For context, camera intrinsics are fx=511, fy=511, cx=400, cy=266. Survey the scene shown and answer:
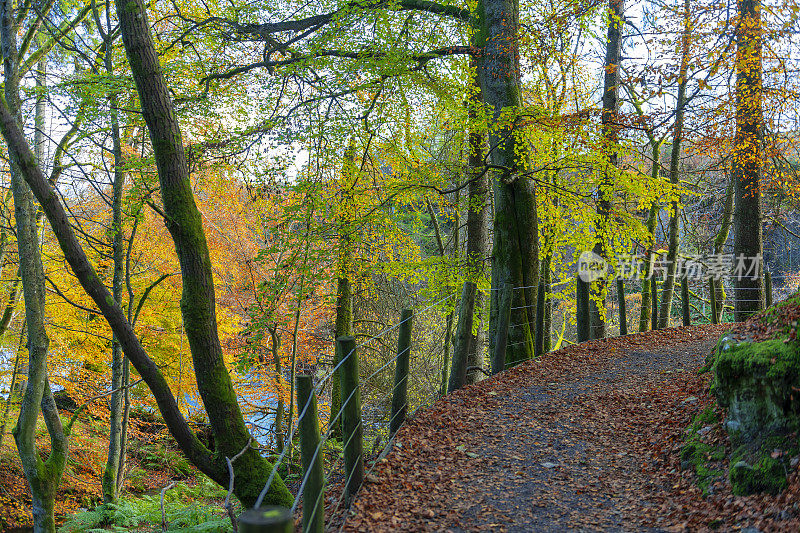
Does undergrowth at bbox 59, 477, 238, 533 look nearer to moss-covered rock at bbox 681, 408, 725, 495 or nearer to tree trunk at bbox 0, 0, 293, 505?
tree trunk at bbox 0, 0, 293, 505

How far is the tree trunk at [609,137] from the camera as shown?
332 inches

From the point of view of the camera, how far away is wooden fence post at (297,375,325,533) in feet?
9.30

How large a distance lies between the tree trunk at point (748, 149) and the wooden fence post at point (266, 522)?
28.4ft

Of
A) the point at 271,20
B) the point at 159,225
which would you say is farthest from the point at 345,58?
the point at 159,225

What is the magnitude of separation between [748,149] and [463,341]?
23.6ft

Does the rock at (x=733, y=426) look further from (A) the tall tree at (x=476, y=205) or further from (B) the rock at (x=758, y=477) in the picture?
(A) the tall tree at (x=476, y=205)

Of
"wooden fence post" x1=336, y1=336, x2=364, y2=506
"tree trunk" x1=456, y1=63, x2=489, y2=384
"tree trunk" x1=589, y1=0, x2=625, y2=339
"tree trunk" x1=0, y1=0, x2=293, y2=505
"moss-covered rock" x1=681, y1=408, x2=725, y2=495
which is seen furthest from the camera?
"tree trunk" x1=456, y1=63, x2=489, y2=384

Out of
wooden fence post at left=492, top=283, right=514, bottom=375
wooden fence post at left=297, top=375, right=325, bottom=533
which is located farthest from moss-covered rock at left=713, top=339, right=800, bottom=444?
wooden fence post at left=492, top=283, right=514, bottom=375

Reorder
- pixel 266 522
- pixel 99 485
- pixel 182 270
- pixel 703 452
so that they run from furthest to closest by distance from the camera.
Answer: pixel 99 485
pixel 182 270
pixel 703 452
pixel 266 522

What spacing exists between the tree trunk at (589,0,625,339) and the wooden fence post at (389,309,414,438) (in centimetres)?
543

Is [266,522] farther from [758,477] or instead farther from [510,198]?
[510,198]

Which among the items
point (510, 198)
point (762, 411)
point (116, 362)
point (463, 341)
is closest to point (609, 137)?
point (510, 198)

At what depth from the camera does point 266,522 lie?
1.64 metres

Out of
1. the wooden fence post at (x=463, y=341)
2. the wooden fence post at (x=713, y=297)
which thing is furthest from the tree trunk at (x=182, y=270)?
the wooden fence post at (x=713, y=297)
